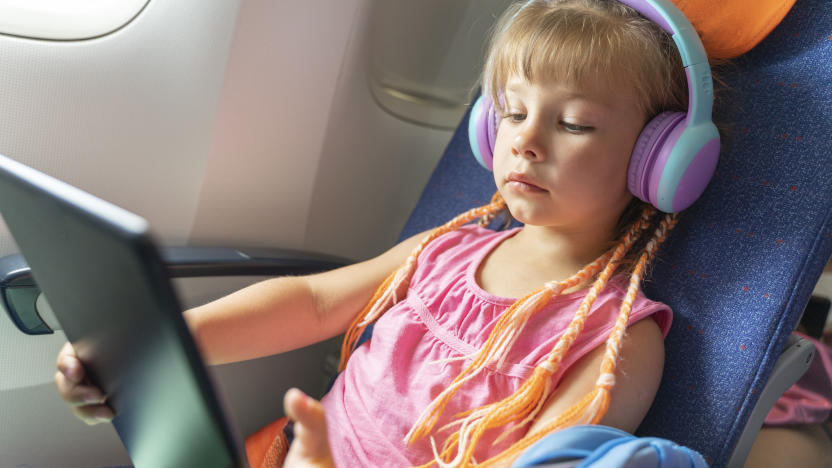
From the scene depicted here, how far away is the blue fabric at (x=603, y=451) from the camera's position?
0.71 m

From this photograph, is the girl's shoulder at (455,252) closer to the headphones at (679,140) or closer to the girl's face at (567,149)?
the girl's face at (567,149)

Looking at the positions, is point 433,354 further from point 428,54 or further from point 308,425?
point 428,54

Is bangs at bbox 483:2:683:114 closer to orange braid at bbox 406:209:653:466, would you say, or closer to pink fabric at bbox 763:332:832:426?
orange braid at bbox 406:209:653:466

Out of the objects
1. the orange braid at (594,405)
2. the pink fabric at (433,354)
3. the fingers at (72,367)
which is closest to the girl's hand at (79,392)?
the fingers at (72,367)

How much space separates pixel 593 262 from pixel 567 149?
0.18 m

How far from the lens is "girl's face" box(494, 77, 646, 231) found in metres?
0.93

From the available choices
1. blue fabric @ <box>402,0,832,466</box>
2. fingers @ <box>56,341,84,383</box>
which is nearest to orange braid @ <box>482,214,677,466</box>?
blue fabric @ <box>402,0,832,466</box>

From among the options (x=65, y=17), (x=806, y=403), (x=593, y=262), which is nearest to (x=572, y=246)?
(x=593, y=262)

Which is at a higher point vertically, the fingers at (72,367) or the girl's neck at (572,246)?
the girl's neck at (572,246)

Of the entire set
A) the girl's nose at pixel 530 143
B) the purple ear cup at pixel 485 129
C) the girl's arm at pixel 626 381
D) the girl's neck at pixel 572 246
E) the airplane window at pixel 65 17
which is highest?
the girl's nose at pixel 530 143

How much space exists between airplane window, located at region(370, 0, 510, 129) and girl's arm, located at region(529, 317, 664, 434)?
712mm

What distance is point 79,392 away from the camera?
82cm

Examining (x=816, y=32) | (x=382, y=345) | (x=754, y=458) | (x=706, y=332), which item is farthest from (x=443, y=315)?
(x=816, y=32)

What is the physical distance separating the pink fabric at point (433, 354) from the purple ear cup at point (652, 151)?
149 millimetres
